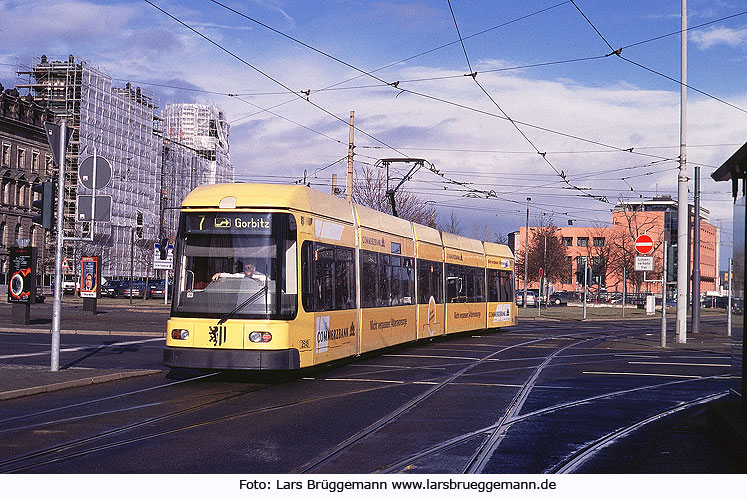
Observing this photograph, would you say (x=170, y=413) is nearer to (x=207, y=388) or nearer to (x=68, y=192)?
(x=207, y=388)

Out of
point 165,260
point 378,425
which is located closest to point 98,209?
point 378,425

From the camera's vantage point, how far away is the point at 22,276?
30.2m

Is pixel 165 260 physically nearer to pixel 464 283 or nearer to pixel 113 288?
pixel 464 283

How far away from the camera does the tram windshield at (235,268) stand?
47.0ft

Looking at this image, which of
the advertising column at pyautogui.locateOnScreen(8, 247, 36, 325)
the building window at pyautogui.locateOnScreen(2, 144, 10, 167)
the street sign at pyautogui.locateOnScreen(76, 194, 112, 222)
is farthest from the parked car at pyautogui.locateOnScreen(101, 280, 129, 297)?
the street sign at pyautogui.locateOnScreen(76, 194, 112, 222)

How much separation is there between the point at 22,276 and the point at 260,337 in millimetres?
18690

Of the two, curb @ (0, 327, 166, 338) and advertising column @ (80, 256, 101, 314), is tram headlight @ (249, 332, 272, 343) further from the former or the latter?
advertising column @ (80, 256, 101, 314)

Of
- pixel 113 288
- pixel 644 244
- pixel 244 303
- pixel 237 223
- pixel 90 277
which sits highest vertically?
pixel 644 244

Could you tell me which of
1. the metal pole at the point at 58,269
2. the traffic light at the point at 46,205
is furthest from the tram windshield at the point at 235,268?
the traffic light at the point at 46,205

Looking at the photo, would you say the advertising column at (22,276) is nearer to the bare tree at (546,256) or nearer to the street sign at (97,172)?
the street sign at (97,172)

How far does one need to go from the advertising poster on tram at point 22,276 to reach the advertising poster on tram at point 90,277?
5039 mm

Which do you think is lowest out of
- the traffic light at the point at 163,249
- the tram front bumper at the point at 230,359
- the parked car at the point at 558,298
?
the tram front bumper at the point at 230,359
